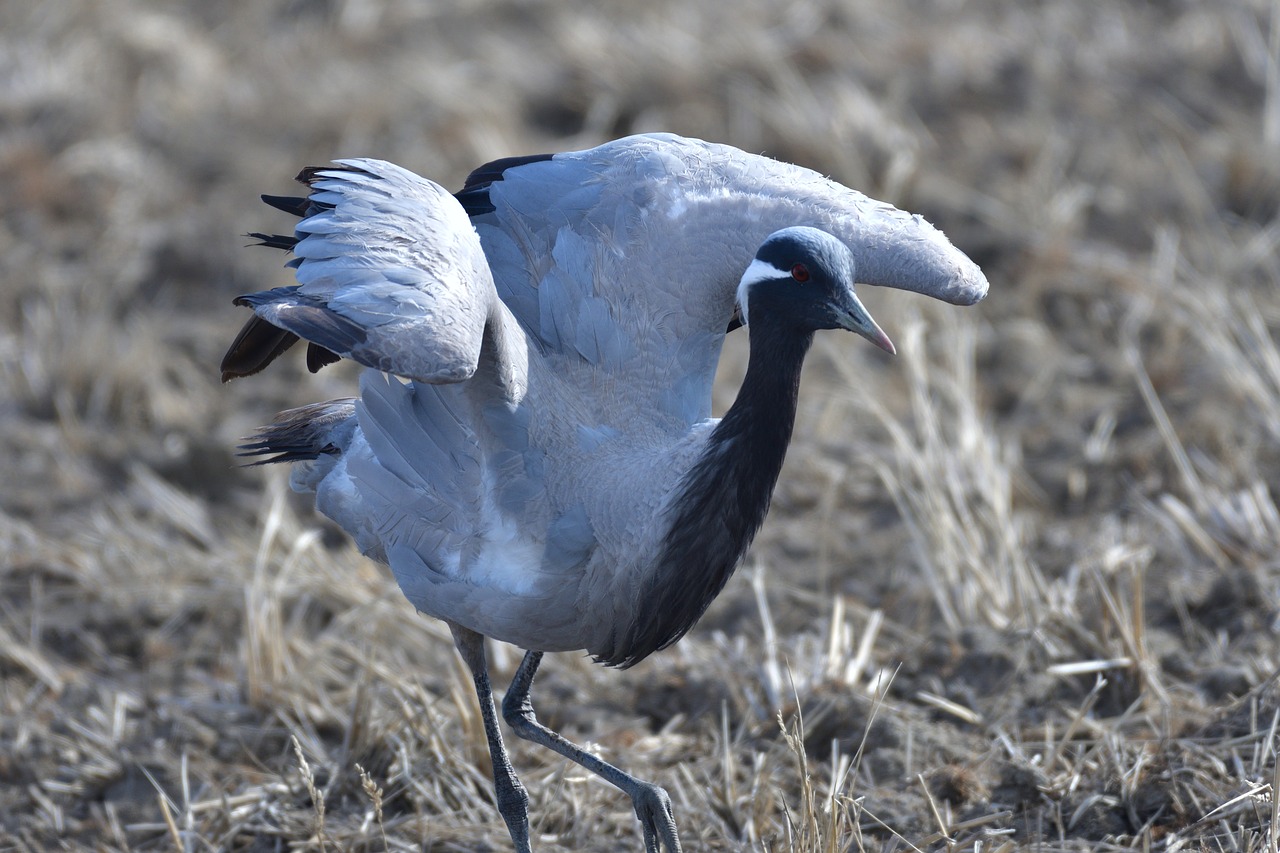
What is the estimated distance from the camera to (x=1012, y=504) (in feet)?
21.4

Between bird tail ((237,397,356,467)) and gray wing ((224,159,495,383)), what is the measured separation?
3.08 feet

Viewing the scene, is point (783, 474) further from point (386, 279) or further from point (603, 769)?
point (386, 279)

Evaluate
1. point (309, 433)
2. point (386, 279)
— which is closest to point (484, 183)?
point (309, 433)

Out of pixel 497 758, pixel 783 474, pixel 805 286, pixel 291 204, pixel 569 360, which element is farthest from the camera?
pixel 783 474

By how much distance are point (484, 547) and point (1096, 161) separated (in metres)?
6.14

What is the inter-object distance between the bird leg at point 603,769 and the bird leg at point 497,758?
13cm

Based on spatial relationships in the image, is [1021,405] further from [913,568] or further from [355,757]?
[355,757]

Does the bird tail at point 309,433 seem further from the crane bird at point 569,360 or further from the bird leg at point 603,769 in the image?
the bird leg at point 603,769

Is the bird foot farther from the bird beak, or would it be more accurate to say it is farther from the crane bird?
the bird beak

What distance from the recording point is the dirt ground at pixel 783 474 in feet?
15.5

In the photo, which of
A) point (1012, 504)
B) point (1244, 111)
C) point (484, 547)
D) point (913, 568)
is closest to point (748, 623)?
point (913, 568)

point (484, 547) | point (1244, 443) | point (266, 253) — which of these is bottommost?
point (266, 253)

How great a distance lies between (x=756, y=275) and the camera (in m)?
3.89

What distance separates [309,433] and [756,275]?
1.70 meters
